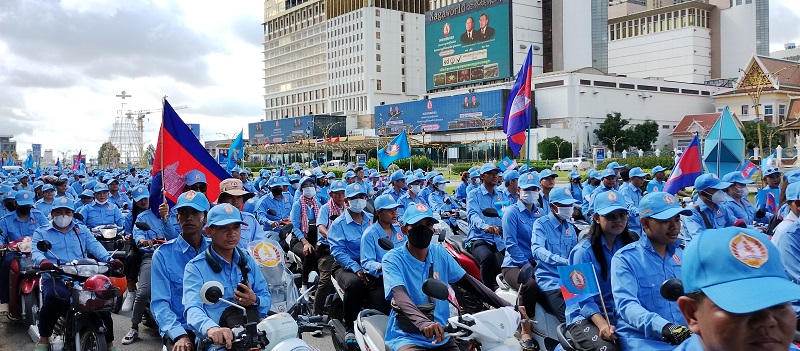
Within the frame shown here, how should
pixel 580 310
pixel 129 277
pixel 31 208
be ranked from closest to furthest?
pixel 580 310 → pixel 129 277 → pixel 31 208

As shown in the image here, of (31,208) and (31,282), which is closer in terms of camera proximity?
(31,282)

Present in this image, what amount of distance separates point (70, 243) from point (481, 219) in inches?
190

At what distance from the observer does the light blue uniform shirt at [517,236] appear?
7.56 m

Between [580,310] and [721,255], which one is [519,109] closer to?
[580,310]

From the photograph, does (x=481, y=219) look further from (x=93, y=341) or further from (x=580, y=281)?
(x=93, y=341)

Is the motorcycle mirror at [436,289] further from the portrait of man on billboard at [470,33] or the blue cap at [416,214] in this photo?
the portrait of man on billboard at [470,33]

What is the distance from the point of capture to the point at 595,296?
4645 millimetres

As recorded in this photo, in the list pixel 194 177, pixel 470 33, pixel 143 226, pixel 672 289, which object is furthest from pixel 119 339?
pixel 470 33

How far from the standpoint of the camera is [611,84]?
8981 centimetres

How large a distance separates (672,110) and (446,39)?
108 ft

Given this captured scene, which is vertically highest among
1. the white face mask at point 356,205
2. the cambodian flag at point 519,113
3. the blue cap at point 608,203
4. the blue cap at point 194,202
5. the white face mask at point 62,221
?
the cambodian flag at point 519,113

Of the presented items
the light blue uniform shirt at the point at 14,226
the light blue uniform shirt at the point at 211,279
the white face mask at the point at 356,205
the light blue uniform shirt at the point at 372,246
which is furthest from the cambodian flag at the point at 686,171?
the light blue uniform shirt at the point at 14,226

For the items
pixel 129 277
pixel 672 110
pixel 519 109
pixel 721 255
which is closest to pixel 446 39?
pixel 672 110

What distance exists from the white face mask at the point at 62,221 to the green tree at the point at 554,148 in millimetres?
72084
